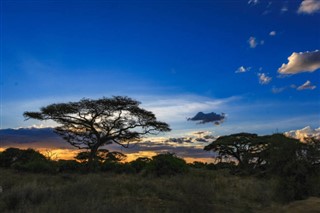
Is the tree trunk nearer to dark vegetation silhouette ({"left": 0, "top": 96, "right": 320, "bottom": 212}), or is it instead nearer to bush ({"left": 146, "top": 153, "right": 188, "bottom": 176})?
dark vegetation silhouette ({"left": 0, "top": 96, "right": 320, "bottom": 212})

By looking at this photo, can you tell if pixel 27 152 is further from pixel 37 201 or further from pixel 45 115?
pixel 37 201

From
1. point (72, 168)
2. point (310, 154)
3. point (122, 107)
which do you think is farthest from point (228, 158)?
point (310, 154)

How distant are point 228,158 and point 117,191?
3626 centimetres

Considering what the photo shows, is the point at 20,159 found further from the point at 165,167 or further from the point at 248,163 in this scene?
the point at 248,163

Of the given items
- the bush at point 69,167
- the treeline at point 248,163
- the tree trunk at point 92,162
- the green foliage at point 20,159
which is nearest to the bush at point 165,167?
the treeline at point 248,163

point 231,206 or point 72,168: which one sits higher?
point 72,168

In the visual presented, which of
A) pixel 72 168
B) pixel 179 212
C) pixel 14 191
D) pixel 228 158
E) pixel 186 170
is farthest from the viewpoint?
pixel 228 158

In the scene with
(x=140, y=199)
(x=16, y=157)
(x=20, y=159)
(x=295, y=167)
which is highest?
(x=16, y=157)

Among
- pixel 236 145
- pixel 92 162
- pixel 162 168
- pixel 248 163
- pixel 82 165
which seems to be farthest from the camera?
pixel 236 145

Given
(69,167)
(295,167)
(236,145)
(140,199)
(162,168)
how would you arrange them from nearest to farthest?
(140,199)
(295,167)
(162,168)
(69,167)
(236,145)

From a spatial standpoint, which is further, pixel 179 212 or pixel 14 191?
pixel 14 191

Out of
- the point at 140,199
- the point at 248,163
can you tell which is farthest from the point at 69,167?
the point at 140,199

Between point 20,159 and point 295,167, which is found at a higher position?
point 20,159

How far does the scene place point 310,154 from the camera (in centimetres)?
1680
